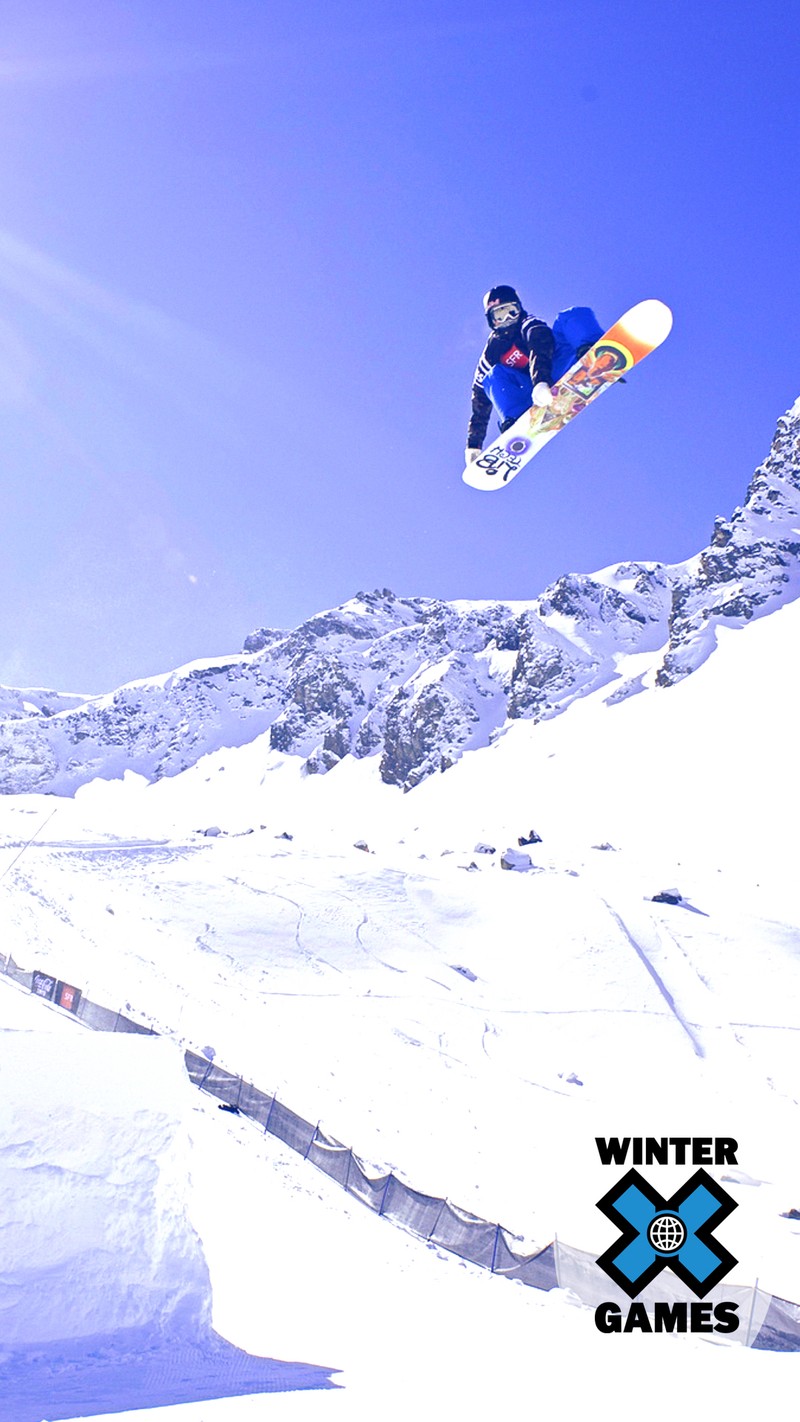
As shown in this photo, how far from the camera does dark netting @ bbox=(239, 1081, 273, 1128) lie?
1834cm

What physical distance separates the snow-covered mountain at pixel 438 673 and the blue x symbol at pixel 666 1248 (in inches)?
3496

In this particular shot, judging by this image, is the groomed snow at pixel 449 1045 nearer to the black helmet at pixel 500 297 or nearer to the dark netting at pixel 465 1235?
the dark netting at pixel 465 1235

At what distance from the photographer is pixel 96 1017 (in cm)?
2086

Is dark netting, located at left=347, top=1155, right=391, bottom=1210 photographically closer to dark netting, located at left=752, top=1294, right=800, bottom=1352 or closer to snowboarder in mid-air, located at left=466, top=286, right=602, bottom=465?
dark netting, located at left=752, top=1294, right=800, bottom=1352

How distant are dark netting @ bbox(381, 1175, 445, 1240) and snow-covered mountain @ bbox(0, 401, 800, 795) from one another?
89188 millimetres

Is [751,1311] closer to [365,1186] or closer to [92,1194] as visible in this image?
[365,1186]

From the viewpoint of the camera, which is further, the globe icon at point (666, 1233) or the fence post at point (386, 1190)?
the fence post at point (386, 1190)

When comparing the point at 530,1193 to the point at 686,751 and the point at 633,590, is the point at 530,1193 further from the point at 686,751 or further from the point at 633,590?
the point at 633,590

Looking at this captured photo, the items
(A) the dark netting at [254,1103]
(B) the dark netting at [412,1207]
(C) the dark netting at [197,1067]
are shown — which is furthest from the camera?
(C) the dark netting at [197,1067]

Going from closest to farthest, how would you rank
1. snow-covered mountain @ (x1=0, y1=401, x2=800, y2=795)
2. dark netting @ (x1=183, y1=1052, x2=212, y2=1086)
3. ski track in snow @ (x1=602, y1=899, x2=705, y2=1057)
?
dark netting @ (x1=183, y1=1052, x2=212, y2=1086), ski track in snow @ (x1=602, y1=899, x2=705, y2=1057), snow-covered mountain @ (x1=0, y1=401, x2=800, y2=795)

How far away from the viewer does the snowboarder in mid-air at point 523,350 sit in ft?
36.5

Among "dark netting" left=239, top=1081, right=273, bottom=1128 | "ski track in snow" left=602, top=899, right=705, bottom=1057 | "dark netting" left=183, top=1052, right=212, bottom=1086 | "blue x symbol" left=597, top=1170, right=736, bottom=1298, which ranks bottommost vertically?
"blue x symbol" left=597, top=1170, right=736, bottom=1298

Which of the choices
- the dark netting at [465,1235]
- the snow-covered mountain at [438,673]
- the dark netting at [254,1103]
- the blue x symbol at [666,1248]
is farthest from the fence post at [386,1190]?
the snow-covered mountain at [438,673]

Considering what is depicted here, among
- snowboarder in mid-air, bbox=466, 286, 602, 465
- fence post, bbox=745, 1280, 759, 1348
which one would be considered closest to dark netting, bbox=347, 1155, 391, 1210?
fence post, bbox=745, 1280, 759, 1348
